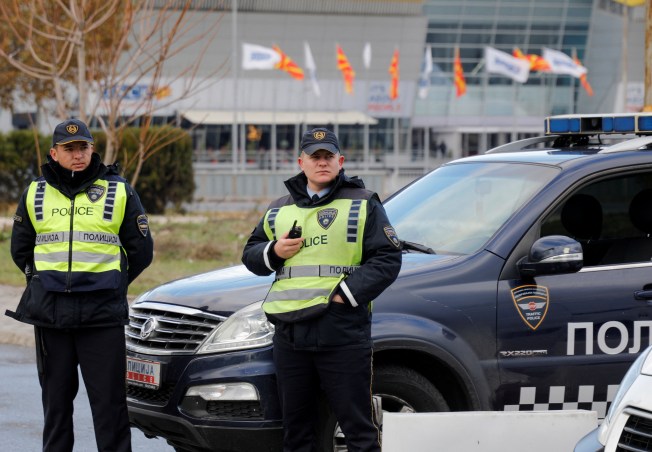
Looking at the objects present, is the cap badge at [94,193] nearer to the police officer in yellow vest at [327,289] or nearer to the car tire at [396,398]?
the police officer in yellow vest at [327,289]

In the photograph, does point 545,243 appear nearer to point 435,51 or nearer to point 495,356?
point 495,356

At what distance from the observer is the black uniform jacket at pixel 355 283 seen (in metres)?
5.12

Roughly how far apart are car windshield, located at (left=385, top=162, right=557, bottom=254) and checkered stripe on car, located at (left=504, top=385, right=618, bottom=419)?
74 cm

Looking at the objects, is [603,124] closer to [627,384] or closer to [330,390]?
[330,390]

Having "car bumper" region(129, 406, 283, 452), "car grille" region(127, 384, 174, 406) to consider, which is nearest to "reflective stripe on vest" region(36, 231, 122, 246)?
"car grille" region(127, 384, 174, 406)

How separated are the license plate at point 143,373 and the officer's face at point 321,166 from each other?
3.93 ft

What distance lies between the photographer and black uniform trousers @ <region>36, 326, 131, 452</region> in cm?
566

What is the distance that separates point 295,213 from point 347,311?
1.60ft

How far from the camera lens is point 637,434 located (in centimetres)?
391

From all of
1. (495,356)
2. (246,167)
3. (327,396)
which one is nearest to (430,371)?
(495,356)

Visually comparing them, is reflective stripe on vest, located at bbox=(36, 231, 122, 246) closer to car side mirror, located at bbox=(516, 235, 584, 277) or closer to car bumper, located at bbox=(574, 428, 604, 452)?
car side mirror, located at bbox=(516, 235, 584, 277)

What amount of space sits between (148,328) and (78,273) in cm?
51

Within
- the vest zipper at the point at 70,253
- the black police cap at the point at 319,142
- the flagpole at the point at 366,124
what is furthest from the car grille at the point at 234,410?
the flagpole at the point at 366,124

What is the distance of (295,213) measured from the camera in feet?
17.4
